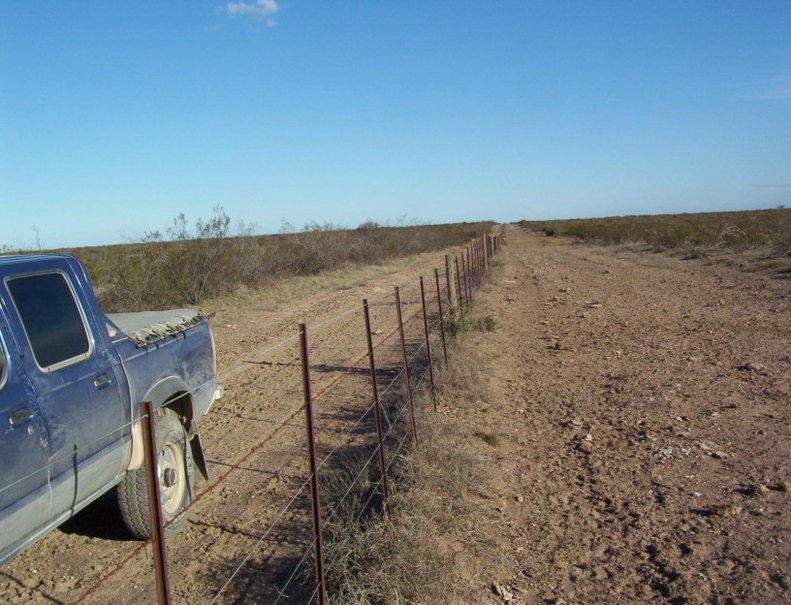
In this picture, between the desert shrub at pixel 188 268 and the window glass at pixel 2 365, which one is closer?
the window glass at pixel 2 365

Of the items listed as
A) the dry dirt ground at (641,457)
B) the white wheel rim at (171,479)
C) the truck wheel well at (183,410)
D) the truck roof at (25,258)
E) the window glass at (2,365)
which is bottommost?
the dry dirt ground at (641,457)

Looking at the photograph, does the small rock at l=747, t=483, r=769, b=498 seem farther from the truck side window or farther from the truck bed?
the truck side window

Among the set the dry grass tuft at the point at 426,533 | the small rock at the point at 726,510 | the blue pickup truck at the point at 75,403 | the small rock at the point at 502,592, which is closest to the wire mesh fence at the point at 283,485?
the dry grass tuft at the point at 426,533

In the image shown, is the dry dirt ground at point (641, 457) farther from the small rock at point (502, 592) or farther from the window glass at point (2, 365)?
the window glass at point (2, 365)

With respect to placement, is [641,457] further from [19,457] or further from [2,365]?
[2,365]

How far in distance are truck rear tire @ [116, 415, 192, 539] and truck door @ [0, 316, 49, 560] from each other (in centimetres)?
89

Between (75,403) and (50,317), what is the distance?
0.54 meters

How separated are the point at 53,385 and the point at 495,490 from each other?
349 cm

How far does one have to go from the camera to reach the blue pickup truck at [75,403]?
320 centimetres

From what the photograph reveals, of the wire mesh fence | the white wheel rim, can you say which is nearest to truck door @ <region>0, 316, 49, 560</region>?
the wire mesh fence

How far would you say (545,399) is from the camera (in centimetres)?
799

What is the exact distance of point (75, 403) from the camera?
3.62 metres

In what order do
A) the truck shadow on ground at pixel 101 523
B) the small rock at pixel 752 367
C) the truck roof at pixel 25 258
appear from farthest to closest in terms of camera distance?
the small rock at pixel 752 367, the truck shadow on ground at pixel 101 523, the truck roof at pixel 25 258

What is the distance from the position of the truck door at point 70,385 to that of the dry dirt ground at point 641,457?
2421mm
